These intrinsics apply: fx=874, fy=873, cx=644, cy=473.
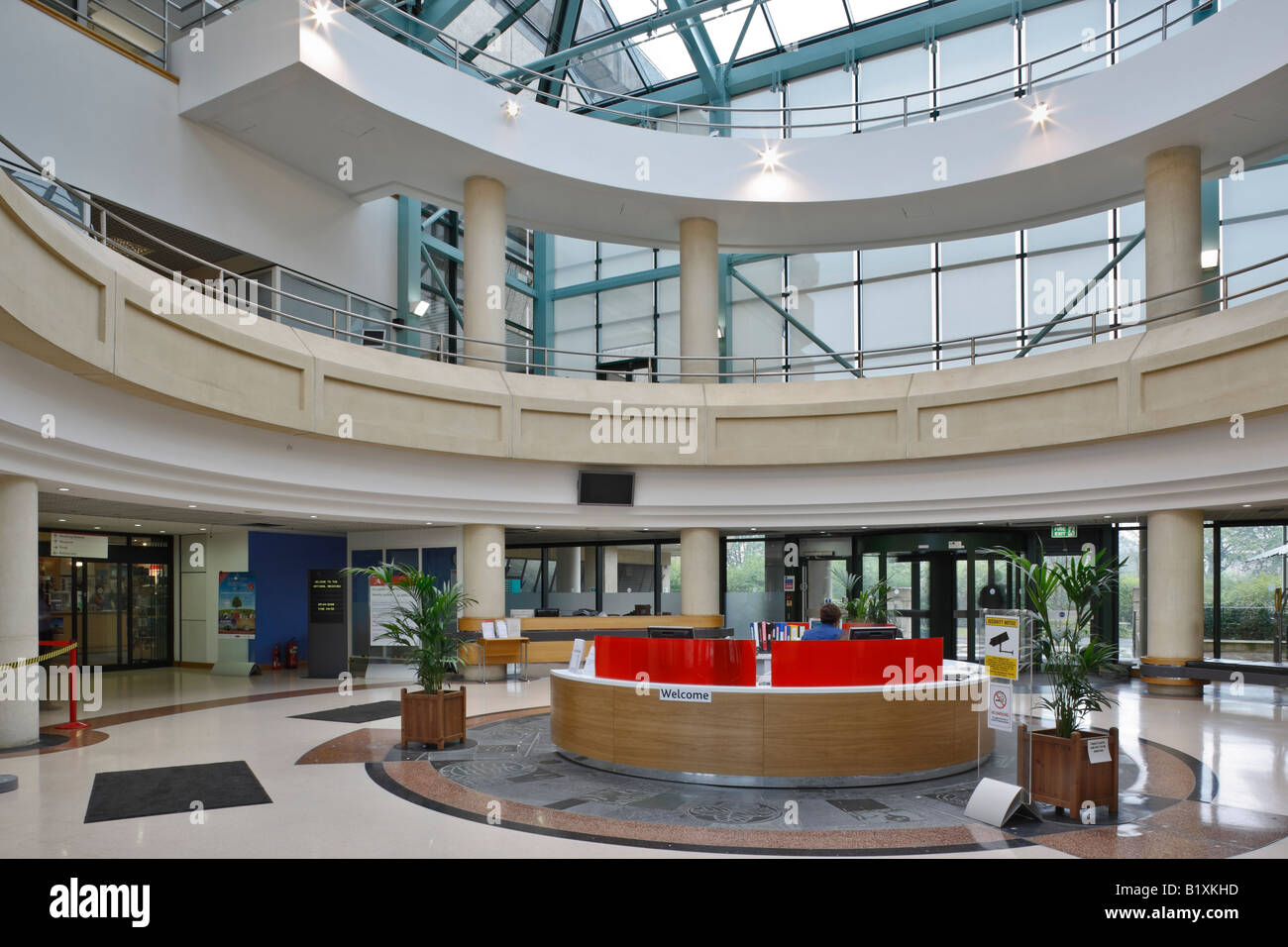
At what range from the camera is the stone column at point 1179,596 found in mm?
14289

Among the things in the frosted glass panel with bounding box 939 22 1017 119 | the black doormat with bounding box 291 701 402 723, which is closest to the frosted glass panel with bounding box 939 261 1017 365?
the frosted glass panel with bounding box 939 22 1017 119

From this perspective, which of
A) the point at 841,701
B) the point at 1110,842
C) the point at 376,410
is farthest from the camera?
the point at 376,410

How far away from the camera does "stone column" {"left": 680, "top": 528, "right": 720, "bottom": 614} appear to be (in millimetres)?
18328

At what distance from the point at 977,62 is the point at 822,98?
3.83 m

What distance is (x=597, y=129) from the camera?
18.6 metres

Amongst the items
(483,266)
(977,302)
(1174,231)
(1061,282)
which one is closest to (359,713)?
(483,266)

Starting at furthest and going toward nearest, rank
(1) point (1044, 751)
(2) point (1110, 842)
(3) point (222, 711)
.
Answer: (3) point (222, 711) < (1) point (1044, 751) < (2) point (1110, 842)

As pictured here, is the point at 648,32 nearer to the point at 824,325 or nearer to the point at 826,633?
A: the point at 824,325

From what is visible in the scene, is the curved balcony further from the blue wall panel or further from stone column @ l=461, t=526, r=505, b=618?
the blue wall panel

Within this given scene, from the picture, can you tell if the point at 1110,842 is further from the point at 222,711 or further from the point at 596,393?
the point at 596,393
